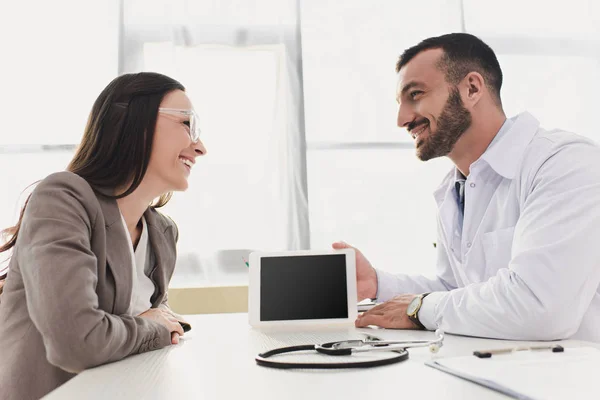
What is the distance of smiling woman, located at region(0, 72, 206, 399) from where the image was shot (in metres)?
0.98

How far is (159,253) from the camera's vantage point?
1.49 meters

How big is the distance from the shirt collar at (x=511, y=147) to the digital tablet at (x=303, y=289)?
0.51 metres

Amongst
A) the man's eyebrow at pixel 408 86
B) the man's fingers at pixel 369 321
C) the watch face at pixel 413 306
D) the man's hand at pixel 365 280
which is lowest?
the man's fingers at pixel 369 321

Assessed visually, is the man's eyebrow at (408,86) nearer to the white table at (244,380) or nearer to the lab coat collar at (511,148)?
the lab coat collar at (511,148)

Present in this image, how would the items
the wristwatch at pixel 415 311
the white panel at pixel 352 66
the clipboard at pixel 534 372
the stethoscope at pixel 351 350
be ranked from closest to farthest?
the clipboard at pixel 534 372, the stethoscope at pixel 351 350, the wristwatch at pixel 415 311, the white panel at pixel 352 66

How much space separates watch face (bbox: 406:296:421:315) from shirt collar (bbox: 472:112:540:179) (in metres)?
0.44

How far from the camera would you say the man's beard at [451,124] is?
5.68 feet

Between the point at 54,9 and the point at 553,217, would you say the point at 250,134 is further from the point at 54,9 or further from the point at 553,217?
the point at 553,217

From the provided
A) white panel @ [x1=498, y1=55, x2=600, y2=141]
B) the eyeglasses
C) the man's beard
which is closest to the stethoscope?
the eyeglasses

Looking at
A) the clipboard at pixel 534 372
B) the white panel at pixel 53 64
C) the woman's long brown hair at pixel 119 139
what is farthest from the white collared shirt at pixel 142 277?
the white panel at pixel 53 64

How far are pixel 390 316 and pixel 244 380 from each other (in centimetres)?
65

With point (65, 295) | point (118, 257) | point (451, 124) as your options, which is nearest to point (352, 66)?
point (451, 124)

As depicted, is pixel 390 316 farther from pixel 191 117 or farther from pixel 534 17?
pixel 534 17

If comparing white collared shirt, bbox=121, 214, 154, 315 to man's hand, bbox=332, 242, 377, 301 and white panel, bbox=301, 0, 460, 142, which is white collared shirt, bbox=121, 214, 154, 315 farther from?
white panel, bbox=301, 0, 460, 142
